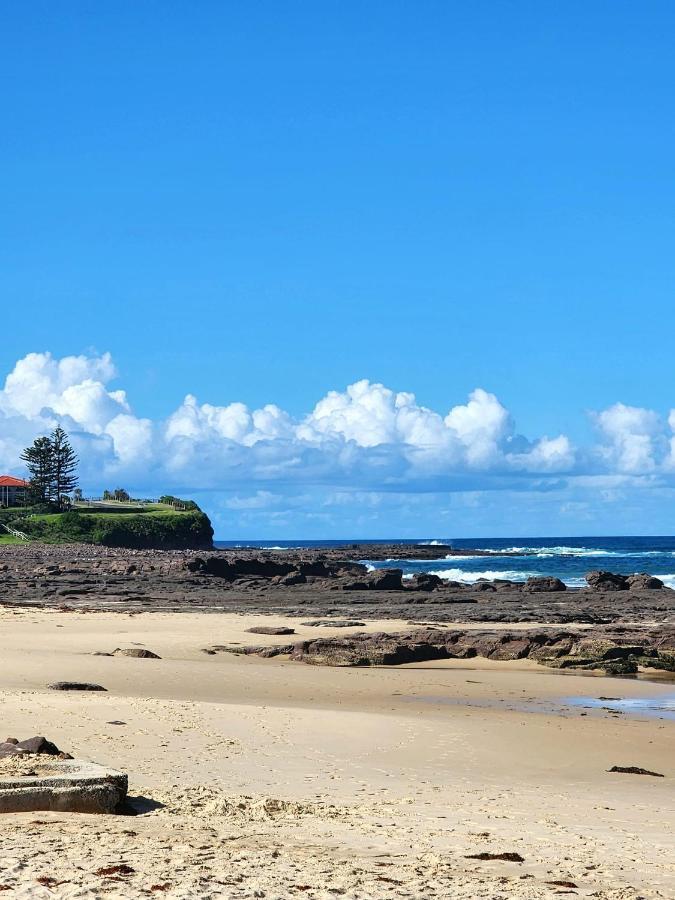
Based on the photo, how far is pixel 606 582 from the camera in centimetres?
5256

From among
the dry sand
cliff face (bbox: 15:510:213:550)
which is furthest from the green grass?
the dry sand

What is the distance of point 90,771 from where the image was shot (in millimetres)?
9211

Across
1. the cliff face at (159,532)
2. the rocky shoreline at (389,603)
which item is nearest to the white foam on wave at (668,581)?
the rocky shoreline at (389,603)

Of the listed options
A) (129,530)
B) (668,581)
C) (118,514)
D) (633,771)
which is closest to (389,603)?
(668,581)

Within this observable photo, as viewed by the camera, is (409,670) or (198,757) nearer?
(198,757)

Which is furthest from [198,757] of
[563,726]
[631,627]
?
[631,627]

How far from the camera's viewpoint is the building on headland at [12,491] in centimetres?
11944

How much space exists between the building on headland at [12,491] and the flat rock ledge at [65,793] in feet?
371

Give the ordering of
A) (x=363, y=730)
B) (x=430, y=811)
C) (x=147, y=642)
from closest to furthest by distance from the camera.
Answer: (x=430, y=811)
(x=363, y=730)
(x=147, y=642)

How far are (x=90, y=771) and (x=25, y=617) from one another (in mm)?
26522

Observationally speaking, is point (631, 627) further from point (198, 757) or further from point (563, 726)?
point (198, 757)

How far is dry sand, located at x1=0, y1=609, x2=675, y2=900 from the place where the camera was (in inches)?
284

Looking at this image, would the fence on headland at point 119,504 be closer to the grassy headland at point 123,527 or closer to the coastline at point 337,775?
the grassy headland at point 123,527

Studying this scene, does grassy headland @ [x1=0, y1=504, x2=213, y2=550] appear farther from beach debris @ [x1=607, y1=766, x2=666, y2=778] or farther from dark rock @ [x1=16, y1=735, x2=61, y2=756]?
dark rock @ [x1=16, y1=735, x2=61, y2=756]
